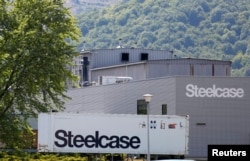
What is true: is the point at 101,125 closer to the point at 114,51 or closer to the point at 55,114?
the point at 55,114

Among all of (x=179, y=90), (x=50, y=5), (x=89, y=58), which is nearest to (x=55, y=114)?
(x=50, y=5)

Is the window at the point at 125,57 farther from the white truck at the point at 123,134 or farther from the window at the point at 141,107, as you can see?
the white truck at the point at 123,134

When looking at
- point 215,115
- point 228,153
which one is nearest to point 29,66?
point 215,115

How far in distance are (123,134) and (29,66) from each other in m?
7.90

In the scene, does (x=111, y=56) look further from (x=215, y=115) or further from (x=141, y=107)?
(x=215, y=115)

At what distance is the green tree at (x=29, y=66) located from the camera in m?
52.5

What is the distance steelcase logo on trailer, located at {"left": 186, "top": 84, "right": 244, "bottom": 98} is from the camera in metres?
63.0

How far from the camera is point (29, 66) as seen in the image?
173 ft

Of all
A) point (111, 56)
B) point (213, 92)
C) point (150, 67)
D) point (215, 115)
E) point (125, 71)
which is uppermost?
point (111, 56)

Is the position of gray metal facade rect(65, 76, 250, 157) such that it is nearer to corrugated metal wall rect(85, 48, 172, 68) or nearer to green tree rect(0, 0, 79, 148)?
green tree rect(0, 0, 79, 148)

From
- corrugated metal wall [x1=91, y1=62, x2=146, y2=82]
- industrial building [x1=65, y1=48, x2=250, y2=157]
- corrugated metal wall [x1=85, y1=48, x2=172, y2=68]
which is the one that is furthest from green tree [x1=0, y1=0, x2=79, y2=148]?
corrugated metal wall [x1=85, y1=48, x2=172, y2=68]

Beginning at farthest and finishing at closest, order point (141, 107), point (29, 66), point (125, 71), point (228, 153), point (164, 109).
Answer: point (125, 71) < point (141, 107) < point (164, 109) < point (29, 66) < point (228, 153)

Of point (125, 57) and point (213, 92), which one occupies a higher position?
point (125, 57)

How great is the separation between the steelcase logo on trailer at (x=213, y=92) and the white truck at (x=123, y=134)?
38.6ft
